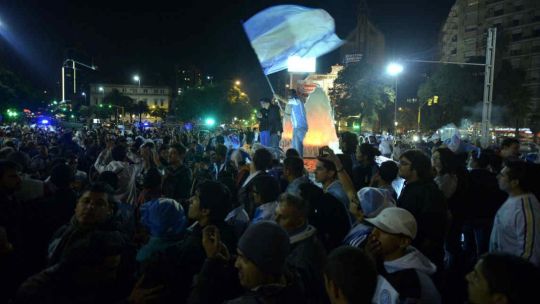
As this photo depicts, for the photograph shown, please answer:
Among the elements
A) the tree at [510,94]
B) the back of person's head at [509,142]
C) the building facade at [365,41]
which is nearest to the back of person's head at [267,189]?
the back of person's head at [509,142]

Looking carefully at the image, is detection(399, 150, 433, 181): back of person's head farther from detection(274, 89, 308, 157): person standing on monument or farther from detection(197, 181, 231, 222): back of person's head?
detection(274, 89, 308, 157): person standing on monument

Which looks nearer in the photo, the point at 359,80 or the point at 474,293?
the point at 474,293

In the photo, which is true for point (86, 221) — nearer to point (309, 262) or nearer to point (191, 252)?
point (191, 252)

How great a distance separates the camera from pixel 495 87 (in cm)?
5128

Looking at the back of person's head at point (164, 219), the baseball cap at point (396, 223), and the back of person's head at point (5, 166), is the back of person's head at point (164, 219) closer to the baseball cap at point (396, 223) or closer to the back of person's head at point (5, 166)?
the baseball cap at point (396, 223)

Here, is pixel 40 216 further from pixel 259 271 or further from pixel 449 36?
pixel 449 36

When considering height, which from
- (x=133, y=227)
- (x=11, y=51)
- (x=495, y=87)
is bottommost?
(x=133, y=227)

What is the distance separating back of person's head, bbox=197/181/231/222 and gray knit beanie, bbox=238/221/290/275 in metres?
1.12

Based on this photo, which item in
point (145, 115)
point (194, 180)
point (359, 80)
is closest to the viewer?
point (194, 180)

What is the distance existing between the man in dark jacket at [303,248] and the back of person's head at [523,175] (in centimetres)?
253

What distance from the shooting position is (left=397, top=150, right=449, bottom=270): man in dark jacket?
15.3 feet

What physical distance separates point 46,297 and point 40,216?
269cm

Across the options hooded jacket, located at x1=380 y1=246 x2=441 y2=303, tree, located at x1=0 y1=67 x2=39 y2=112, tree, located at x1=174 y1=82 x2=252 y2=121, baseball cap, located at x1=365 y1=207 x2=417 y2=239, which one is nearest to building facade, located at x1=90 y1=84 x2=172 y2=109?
tree, located at x1=174 y1=82 x2=252 y2=121

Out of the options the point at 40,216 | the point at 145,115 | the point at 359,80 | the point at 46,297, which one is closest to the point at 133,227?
the point at 40,216
